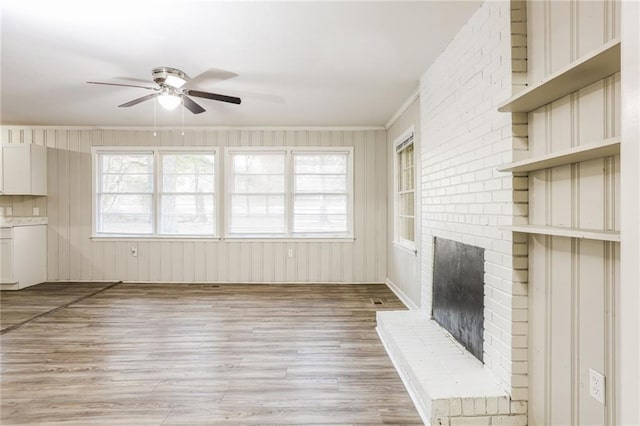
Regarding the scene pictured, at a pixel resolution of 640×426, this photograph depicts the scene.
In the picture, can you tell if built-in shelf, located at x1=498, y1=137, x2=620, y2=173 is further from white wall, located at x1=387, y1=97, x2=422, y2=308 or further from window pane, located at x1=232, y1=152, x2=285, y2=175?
window pane, located at x1=232, y1=152, x2=285, y2=175

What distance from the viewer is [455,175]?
2.73 m

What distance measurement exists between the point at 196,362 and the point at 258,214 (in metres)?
3.18

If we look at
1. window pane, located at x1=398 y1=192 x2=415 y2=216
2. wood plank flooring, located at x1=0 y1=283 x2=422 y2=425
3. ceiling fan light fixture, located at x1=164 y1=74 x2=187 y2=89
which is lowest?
wood plank flooring, located at x1=0 y1=283 x2=422 y2=425

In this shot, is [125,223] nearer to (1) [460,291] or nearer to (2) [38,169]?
(2) [38,169]

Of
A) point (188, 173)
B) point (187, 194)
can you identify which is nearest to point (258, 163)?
point (188, 173)

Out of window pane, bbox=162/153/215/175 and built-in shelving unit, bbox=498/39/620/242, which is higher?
window pane, bbox=162/153/215/175

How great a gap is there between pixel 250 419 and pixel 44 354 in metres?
2.12

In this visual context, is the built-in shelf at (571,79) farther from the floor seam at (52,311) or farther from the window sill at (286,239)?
the floor seam at (52,311)

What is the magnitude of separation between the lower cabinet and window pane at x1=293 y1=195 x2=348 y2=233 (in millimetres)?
4123

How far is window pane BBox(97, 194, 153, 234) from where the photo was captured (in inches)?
224

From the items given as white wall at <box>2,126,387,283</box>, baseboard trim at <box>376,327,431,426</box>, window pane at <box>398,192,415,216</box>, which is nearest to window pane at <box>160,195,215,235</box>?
white wall at <box>2,126,387,283</box>

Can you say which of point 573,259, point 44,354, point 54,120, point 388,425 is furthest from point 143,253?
point 573,259

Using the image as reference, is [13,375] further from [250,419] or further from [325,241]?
[325,241]

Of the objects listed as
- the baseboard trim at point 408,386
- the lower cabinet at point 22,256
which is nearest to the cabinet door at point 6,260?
the lower cabinet at point 22,256
